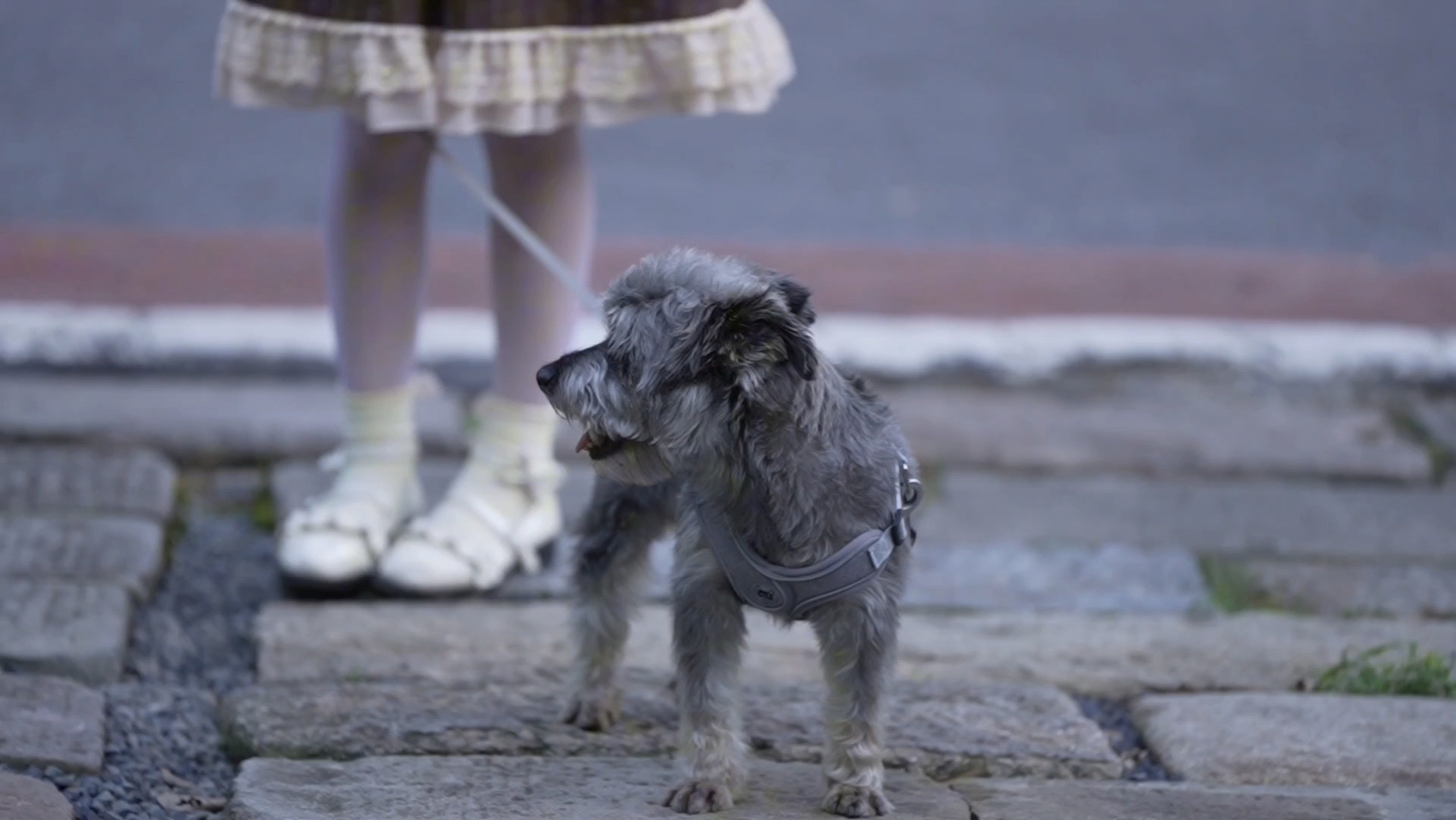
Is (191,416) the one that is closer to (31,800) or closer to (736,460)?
(31,800)

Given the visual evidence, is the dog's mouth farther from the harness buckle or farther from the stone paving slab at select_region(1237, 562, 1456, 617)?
the stone paving slab at select_region(1237, 562, 1456, 617)

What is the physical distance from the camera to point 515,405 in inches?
128

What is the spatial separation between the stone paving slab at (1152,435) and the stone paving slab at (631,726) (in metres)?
1.33

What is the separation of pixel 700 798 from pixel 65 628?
115 centimetres

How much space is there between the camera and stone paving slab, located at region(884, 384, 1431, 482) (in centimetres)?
407

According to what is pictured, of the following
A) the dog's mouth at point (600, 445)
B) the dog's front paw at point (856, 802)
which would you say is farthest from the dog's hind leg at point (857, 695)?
the dog's mouth at point (600, 445)

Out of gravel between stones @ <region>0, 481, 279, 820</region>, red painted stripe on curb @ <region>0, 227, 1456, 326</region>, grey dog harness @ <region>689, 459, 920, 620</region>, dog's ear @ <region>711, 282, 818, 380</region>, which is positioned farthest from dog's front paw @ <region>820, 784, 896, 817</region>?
red painted stripe on curb @ <region>0, 227, 1456, 326</region>

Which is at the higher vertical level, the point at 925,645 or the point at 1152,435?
the point at 1152,435

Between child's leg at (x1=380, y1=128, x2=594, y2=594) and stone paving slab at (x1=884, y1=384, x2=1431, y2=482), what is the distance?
1.09 meters

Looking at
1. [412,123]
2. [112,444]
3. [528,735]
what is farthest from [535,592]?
[112,444]

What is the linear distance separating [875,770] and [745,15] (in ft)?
4.29

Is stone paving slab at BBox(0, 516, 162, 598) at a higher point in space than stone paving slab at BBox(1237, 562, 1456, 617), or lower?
lower

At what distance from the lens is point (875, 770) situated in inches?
93.6

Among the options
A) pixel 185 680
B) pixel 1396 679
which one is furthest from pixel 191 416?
pixel 1396 679
